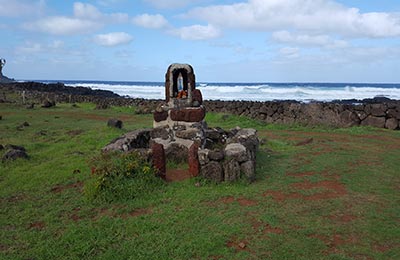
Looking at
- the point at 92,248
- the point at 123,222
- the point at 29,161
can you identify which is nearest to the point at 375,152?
the point at 123,222

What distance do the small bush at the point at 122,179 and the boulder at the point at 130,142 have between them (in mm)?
608

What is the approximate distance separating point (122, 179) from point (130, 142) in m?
1.93

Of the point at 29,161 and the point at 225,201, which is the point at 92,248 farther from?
the point at 29,161

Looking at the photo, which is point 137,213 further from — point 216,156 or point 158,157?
point 216,156

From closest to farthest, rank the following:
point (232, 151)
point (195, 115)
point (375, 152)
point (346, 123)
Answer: point (232, 151) < point (195, 115) < point (375, 152) < point (346, 123)

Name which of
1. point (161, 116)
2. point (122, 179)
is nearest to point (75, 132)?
point (161, 116)

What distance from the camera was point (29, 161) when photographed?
28.3ft

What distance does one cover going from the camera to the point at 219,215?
5273 millimetres

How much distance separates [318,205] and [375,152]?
5.15 meters

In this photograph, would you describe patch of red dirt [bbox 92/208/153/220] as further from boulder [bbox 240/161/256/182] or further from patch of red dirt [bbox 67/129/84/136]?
patch of red dirt [bbox 67/129/84/136]

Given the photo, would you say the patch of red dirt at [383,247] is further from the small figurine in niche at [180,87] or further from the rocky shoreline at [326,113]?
the rocky shoreline at [326,113]

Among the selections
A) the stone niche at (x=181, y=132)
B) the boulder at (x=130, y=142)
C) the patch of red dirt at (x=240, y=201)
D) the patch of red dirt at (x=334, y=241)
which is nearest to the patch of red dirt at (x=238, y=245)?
the patch of red dirt at (x=334, y=241)

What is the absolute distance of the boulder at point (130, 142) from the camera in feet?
24.4

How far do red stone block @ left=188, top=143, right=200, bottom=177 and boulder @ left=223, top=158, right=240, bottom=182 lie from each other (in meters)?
0.52
